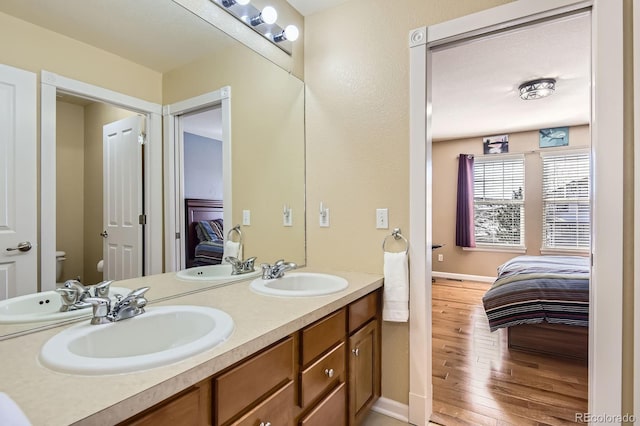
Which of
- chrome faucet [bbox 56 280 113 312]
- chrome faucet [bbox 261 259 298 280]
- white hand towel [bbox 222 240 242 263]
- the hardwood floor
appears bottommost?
the hardwood floor

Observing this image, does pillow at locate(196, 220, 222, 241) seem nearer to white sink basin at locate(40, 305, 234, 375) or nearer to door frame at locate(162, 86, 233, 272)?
door frame at locate(162, 86, 233, 272)

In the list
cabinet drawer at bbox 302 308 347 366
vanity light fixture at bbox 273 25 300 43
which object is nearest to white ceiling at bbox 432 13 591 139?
vanity light fixture at bbox 273 25 300 43

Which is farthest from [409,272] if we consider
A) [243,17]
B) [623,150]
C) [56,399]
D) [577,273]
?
[577,273]

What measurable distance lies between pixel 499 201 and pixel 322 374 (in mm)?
4862

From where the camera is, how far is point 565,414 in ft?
6.08

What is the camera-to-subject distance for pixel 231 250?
1.79 metres

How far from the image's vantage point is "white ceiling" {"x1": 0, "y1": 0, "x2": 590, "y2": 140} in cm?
117

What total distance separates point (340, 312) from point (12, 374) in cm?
104

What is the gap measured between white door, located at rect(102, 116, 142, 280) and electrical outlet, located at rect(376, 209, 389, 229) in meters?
1.19

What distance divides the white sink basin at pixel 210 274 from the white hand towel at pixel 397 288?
755mm

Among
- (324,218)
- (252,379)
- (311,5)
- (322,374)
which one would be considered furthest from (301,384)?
(311,5)

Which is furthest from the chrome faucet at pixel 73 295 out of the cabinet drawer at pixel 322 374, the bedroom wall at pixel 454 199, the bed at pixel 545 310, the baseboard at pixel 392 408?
the bedroom wall at pixel 454 199

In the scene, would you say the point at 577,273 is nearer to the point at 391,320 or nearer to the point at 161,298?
the point at 391,320

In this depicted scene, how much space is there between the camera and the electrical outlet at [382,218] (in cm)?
184
